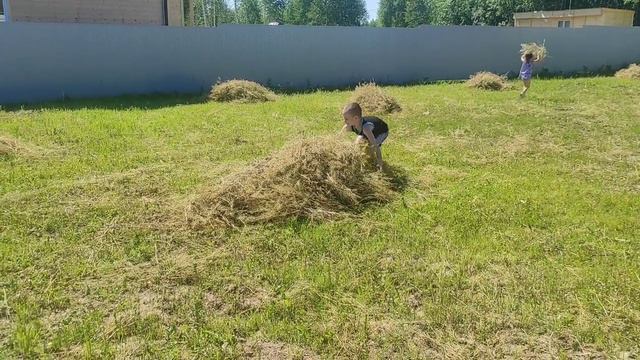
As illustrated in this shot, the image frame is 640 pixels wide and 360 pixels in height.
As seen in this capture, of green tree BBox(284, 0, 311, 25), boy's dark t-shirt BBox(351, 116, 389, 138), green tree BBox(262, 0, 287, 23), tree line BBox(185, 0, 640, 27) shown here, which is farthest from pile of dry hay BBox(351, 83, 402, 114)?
green tree BBox(262, 0, 287, 23)

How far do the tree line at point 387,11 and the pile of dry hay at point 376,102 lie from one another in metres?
32.3

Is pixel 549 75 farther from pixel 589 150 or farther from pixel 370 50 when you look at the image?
pixel 589 150

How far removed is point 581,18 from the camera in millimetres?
34031

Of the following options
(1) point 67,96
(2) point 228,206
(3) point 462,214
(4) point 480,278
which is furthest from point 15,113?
(4) point 480,278

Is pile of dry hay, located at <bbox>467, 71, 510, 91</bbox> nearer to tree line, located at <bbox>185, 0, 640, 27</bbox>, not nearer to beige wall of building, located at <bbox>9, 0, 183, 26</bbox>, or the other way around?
beige wall of building, located at <bbox>9, 0, 183, 26</bbox>

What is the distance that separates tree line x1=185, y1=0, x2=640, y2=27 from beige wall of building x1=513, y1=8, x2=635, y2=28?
3329 mm

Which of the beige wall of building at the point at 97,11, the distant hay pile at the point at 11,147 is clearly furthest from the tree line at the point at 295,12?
the distant hay pile at the point at 11,147

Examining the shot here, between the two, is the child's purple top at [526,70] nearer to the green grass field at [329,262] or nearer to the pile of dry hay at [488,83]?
the pile of dry hay at [488,83]

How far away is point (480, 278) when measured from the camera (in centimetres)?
412

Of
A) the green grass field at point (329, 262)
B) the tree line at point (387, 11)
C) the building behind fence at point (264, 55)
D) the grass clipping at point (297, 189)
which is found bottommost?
the green grass field at point (329, 262)

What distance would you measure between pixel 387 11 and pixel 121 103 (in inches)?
2776

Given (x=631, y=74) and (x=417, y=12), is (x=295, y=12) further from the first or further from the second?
(x=631, y=74)

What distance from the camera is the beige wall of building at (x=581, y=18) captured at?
3269 centimetres

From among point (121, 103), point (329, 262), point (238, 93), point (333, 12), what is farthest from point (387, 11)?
point (329, 262)
